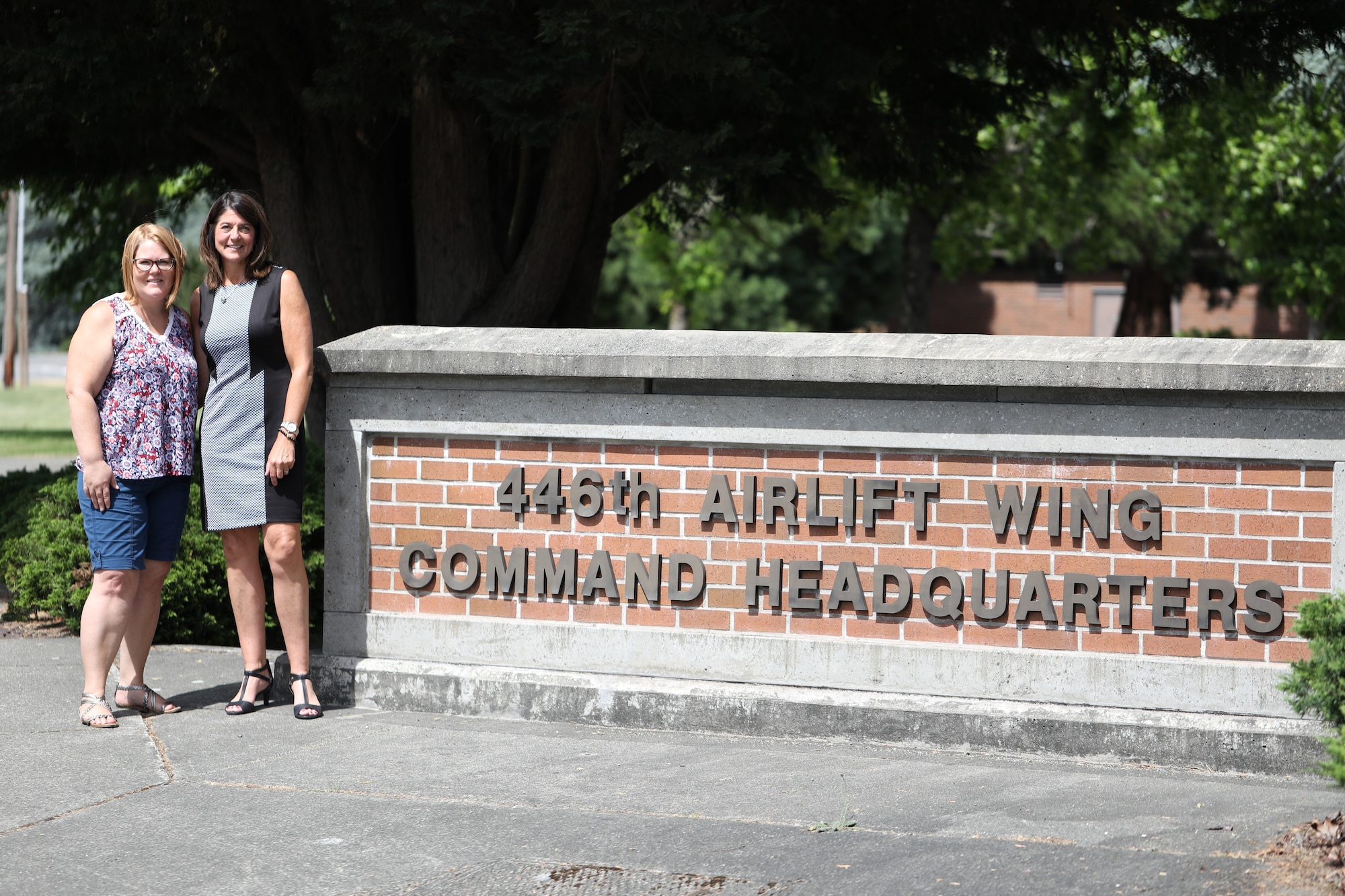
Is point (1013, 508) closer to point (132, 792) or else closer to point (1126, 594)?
point (1126, 594)

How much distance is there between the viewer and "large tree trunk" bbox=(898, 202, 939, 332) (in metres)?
22.5

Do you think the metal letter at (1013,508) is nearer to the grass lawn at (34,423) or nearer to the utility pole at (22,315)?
the grass lawn at (34,423)

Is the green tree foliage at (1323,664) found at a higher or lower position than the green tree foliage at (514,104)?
lower

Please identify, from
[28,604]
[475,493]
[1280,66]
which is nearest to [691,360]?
[475,493]

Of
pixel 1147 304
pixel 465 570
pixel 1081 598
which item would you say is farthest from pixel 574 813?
pixel 1147 304

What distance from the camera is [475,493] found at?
17.5 ft

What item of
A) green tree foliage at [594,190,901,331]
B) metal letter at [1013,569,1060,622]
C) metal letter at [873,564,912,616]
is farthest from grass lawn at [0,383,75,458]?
green tree foliage at [594,190,901,331]

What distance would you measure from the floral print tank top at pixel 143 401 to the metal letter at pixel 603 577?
1517 mm

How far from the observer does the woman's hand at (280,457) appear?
5023 mm

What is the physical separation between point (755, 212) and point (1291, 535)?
6.53m

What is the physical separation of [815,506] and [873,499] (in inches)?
8.0

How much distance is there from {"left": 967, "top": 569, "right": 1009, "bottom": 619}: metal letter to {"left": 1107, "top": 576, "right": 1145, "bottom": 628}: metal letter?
13.4 inches

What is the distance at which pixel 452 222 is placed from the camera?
849 centimetres

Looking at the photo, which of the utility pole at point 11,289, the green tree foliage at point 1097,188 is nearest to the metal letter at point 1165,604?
the green tree foliage at point 1097,188
